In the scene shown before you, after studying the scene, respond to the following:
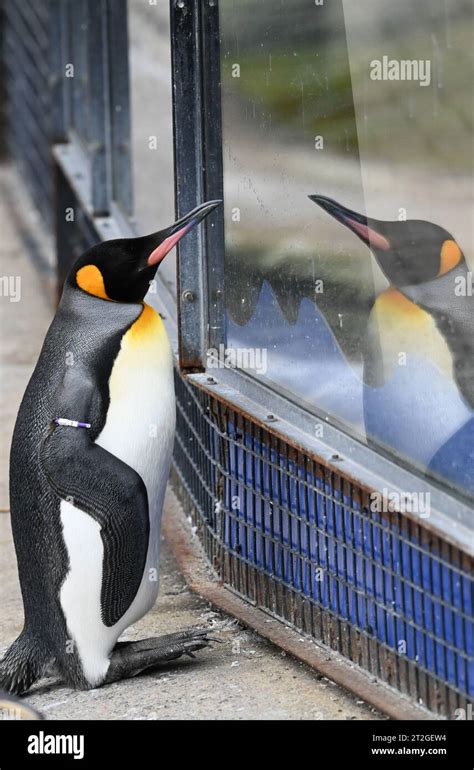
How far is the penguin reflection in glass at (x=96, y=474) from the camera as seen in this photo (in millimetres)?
2873

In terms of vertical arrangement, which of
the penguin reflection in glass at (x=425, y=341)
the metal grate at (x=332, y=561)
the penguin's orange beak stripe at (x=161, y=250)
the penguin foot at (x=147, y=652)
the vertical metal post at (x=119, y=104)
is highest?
the vertical metal post at (x=119, y=104)

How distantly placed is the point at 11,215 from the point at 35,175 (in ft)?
1.67

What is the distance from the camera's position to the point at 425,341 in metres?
2.80

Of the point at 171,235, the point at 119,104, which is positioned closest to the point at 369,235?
the point at 171,235

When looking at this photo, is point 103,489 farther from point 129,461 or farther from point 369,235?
point 369,235

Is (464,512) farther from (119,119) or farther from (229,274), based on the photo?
(119,119)

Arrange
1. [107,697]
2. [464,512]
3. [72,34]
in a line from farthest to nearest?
[72,34]
[107,697]
[464,512]

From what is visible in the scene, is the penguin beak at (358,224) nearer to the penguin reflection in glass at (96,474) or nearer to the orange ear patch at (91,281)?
the penguin reflection in glass at (96,474)

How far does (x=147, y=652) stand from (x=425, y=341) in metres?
0.96

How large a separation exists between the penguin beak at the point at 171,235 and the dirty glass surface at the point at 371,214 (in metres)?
0.25

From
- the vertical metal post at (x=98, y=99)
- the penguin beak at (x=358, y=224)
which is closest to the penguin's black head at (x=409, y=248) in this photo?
the penguin beak at (x=358, y=224)

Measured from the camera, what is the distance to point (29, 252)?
807 cm

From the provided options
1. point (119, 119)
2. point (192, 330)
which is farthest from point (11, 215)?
point (192, 330)

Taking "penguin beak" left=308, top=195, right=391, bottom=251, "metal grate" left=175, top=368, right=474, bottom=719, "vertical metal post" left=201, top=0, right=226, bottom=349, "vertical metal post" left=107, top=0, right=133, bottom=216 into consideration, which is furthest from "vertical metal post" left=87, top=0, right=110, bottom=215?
"penguin beak" left=308, top=195, right=391, bottom=251
